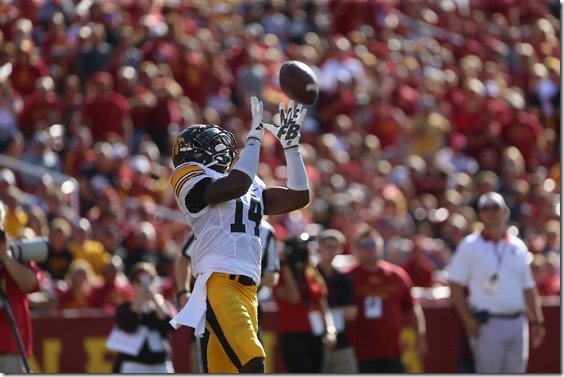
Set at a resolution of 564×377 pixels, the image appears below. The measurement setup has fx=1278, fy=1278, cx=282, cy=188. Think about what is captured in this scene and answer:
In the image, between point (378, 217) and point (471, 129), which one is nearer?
point (378, 217)

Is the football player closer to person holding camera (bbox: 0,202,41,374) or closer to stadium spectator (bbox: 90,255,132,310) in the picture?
person holding camera (bbox: 0,202,41,374)

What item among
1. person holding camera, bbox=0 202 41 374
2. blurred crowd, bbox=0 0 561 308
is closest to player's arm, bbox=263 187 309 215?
person holding camera, bbox=0 202 41 374

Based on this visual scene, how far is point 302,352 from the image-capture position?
10.5m

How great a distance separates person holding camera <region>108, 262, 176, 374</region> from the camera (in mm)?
9531

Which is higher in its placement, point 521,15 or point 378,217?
point 521,15

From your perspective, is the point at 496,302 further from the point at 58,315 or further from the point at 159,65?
the point at 159,65

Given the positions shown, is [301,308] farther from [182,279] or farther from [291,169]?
[291,169]

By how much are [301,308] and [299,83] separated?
352 centimetres

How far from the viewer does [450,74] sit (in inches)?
755

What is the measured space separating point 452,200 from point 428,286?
257 centimetres

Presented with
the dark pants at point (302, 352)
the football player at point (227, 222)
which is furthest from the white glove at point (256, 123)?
the dark pants at point (302, 352)

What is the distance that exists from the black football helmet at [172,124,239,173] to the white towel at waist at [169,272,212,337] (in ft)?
2.13

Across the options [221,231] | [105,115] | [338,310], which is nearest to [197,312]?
[221,231]

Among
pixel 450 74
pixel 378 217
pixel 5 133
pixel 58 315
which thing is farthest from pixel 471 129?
pixel 58 315
